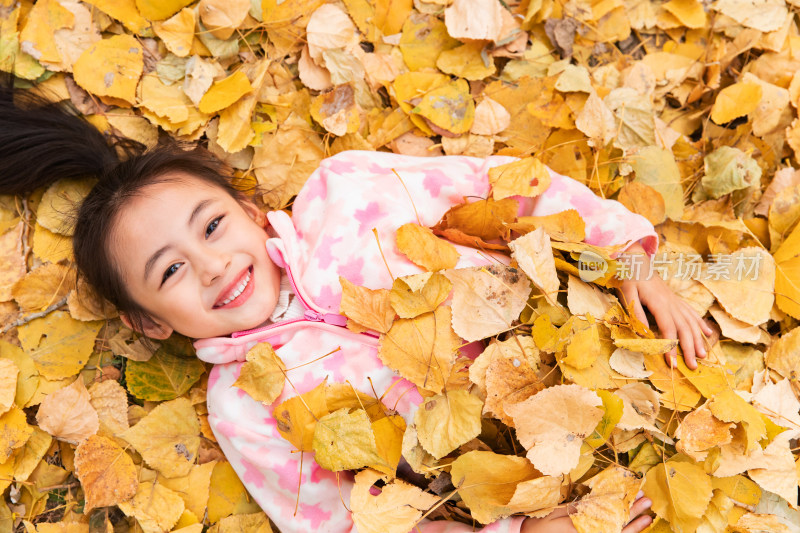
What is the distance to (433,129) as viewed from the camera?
121 centimetres

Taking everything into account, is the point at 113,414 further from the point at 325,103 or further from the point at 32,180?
the point at 325,103

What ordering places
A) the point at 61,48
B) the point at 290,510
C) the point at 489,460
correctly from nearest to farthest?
the point at 489,460, the point at 290,510, the point at 61,48

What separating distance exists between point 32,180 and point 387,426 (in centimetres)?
75

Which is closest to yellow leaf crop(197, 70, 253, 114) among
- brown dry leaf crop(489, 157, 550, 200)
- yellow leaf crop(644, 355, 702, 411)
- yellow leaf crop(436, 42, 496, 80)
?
yellow leaf crop(436, 42, 496, 80)

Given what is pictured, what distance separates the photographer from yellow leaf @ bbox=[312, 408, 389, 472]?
88 cm

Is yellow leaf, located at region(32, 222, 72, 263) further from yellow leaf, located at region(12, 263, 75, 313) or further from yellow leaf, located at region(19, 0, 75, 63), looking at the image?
yellow leaf, located at region(19, 0, 75, 63)

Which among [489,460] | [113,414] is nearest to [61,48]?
[113,414]

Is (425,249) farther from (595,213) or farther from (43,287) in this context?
(43,287)

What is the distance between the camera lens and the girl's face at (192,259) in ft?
3.11

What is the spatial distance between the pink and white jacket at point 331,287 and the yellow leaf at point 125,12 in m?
0.44

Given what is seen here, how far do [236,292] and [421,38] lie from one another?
0.62m

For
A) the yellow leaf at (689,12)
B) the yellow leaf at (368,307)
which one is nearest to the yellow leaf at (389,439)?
the yellow leaf at (368,307)

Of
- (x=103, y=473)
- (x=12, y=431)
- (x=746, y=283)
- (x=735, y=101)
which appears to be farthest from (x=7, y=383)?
(x=735, y=101)

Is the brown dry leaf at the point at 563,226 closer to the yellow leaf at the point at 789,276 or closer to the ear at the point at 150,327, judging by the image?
the yellow leaf at the point at 789,276
